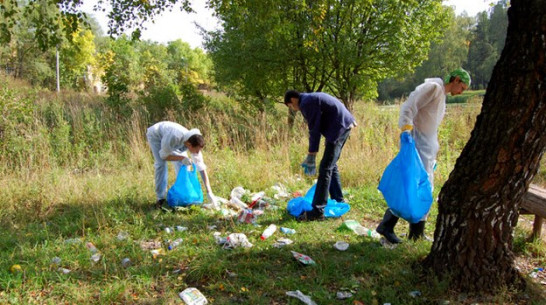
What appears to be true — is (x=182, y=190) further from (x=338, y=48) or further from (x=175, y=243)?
(x=338, y=48)

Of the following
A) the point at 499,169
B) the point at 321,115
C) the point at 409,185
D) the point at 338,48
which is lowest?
the point at 409,185

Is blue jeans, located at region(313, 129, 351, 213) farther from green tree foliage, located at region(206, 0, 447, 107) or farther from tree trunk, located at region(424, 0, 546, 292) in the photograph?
green tree foliage, located at region(206, 0, 447, 107)

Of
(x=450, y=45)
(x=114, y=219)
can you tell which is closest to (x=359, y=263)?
(x=114, y=219)

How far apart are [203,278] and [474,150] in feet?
6.84

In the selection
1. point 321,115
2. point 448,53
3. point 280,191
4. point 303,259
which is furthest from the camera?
point 448,53

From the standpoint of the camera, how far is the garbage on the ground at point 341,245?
3152mm

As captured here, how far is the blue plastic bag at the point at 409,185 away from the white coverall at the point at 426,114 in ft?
0.54

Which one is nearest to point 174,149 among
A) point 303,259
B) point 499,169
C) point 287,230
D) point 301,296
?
point 287,230

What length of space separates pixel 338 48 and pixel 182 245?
696 centimetres

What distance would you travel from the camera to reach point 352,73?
31.7ft

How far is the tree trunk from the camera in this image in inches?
76.8

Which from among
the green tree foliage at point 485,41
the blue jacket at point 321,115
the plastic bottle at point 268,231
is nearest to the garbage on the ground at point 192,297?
the plastic bottle at point 268,231

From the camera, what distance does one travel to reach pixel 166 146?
158 inches

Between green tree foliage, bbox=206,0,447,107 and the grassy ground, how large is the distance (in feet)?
13.0
